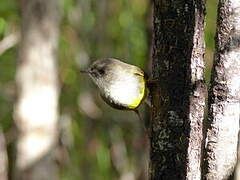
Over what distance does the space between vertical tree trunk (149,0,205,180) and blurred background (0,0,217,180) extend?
5.53 metres

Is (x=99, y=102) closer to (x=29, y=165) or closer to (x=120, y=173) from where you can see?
(x=120, y=173)

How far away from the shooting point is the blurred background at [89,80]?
29.6 ft

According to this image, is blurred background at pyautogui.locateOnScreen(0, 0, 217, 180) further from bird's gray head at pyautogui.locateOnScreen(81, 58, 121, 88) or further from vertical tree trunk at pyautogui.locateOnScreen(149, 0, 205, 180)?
vertical tree trunk at pyautogui.locateOnScreen(149, 0, 205, 180)

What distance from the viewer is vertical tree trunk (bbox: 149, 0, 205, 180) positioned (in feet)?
8.96

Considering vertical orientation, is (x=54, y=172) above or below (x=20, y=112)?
below

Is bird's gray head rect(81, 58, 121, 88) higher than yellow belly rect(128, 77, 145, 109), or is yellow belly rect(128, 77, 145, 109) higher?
bird's gray head rect(81, 58, 121, 88)

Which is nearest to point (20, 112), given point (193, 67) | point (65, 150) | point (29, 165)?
point (29, 165)

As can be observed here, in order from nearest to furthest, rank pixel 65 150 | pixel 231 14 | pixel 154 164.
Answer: pixel 231 14
pixel 154 164
pixel 65 150

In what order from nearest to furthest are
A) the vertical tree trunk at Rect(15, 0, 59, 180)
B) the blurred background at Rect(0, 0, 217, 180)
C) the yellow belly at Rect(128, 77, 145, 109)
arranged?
the yellow belly at Rect(128, 77, 145, 109) < the vertical tree trunk at Rect(15, 0, 59, 180) < the blurred background at Rect(0, 0, 217, 180)

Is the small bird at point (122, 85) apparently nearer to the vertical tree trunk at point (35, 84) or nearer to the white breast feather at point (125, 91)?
the white breast feather at point (125, 91)

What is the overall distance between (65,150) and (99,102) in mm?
1331

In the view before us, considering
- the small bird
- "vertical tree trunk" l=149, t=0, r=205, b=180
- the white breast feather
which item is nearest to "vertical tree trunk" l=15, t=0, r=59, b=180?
the small bird

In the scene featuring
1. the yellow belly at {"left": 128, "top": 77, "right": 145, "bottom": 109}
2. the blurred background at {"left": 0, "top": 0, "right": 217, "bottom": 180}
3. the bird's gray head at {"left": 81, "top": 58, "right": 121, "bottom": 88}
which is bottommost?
the blurred background at {"left": 0, "top": 0, "right": 217, "bottom": 180}

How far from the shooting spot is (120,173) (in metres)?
9.93
